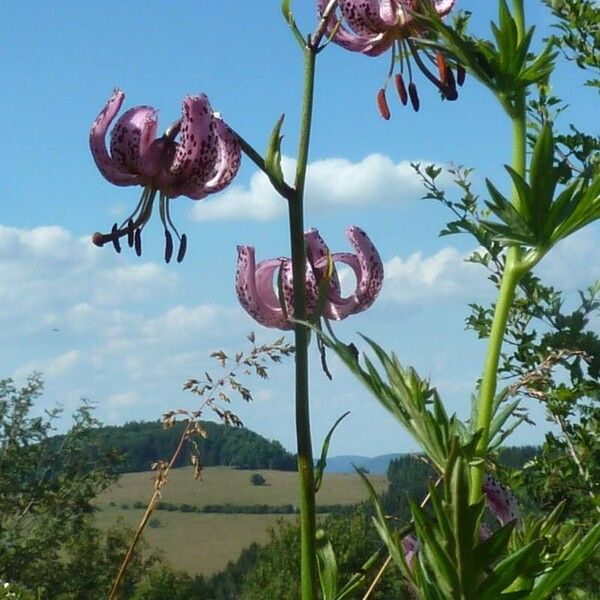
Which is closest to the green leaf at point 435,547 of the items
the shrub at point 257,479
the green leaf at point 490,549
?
the green leaf at point 490,549

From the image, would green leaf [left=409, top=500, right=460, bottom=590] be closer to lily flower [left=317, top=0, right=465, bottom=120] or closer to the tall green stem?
the tall green stem

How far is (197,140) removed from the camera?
2.51 feet

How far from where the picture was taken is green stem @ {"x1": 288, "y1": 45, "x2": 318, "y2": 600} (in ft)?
1.78

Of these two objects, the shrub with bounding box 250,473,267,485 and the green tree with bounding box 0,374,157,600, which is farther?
the shrub with bounding box 250,473,267,485

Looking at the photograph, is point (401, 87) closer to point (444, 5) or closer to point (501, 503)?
point (444, 5)

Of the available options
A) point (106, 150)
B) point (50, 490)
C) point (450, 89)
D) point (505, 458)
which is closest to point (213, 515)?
point (50, 490)

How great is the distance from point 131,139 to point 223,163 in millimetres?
90

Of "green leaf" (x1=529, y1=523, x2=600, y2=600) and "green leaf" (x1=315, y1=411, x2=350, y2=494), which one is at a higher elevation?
"green leaf" (x1=315, y1=411, x2=350, y2=494)

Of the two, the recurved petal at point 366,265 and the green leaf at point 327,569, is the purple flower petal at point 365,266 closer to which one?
the recurved petal at point 366,265

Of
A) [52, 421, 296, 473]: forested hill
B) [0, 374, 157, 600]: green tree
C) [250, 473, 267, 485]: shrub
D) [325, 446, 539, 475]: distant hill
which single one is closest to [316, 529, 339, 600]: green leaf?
[325, 446, 539, 475]: distant hill

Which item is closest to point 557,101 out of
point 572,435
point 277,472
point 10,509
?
point 572,435

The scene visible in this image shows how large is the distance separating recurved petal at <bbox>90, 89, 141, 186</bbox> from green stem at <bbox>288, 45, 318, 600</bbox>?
0.83ft

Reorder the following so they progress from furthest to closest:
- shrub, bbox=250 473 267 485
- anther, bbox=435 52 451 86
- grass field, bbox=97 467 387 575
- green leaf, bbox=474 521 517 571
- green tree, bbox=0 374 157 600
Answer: shrub, bbox=250 473 267 485 → grass field, bbox=97 467 387 575 → green tree, bbox=0 374 157 600 → anther, bbox=435 52 451 86 → green leaf, bbox=474 521 517 571

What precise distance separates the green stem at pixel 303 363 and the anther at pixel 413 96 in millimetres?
169
